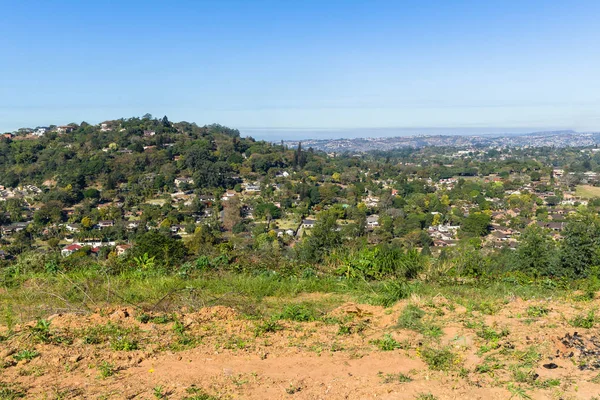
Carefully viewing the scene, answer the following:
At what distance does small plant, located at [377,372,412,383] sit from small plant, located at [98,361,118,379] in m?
1.81

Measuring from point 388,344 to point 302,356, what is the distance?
2.29ft

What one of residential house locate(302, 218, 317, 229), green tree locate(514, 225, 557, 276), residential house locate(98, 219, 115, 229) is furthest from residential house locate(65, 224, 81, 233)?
green tree locate(514, 225, 557, 276)

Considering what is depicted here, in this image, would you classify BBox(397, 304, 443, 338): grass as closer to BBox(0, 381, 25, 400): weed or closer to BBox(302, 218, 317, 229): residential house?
BBox(0, 381, 25, 400): weed

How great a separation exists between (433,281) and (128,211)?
25147 millimetres

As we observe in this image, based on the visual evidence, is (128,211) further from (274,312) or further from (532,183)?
(532,183)

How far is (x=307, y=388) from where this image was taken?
2.57 metres

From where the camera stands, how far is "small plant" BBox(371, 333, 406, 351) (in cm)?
318

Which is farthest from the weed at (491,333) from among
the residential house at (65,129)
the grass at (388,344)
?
the residential house at (65,129)

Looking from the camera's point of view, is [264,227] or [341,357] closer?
[341,357]

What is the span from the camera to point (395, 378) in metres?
2.70

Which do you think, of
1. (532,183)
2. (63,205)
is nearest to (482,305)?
(63,205)

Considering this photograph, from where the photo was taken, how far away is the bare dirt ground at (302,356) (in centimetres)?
253

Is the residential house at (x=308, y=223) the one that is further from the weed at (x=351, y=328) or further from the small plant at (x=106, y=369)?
the small plant at (x=106, y=369)

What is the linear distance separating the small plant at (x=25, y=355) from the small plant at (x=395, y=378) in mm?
2440
